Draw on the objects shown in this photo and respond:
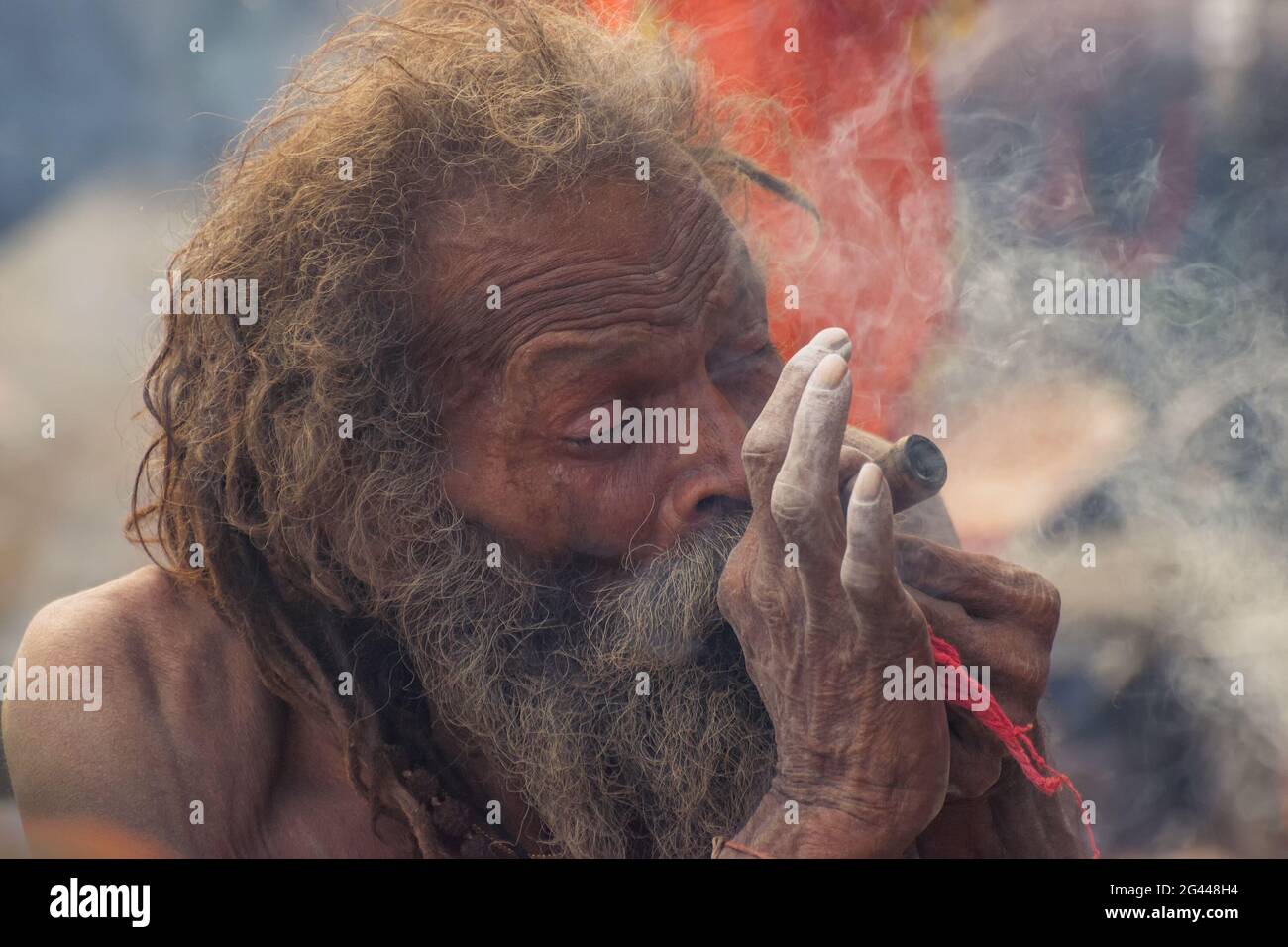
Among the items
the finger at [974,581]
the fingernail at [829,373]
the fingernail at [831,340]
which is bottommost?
the finger at [974,581]

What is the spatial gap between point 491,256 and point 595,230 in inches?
6.7

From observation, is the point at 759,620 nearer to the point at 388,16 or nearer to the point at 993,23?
the point at 388,16

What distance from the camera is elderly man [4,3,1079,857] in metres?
1.77

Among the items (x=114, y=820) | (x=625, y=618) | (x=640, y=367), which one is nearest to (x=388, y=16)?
(x=640, y=367)

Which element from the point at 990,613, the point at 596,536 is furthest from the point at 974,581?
the point at 596,536

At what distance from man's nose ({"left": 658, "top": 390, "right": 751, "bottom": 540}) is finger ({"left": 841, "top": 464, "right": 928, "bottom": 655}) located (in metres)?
0.44

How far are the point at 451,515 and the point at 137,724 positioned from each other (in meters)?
0.61

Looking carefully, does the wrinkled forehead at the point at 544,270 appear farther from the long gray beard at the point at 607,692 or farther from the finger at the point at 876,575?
the finger at the point at 876,575

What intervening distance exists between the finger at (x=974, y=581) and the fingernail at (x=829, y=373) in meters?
0.34

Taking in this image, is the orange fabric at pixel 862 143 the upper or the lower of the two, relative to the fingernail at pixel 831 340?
upper

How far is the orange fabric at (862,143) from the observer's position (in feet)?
8.87

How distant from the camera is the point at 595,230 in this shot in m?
1.80

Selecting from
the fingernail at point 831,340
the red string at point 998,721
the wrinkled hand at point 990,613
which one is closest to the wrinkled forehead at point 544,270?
the fingernail at point 831,340

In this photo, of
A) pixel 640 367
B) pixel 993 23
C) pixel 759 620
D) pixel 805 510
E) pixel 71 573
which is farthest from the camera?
pixel 993 23
